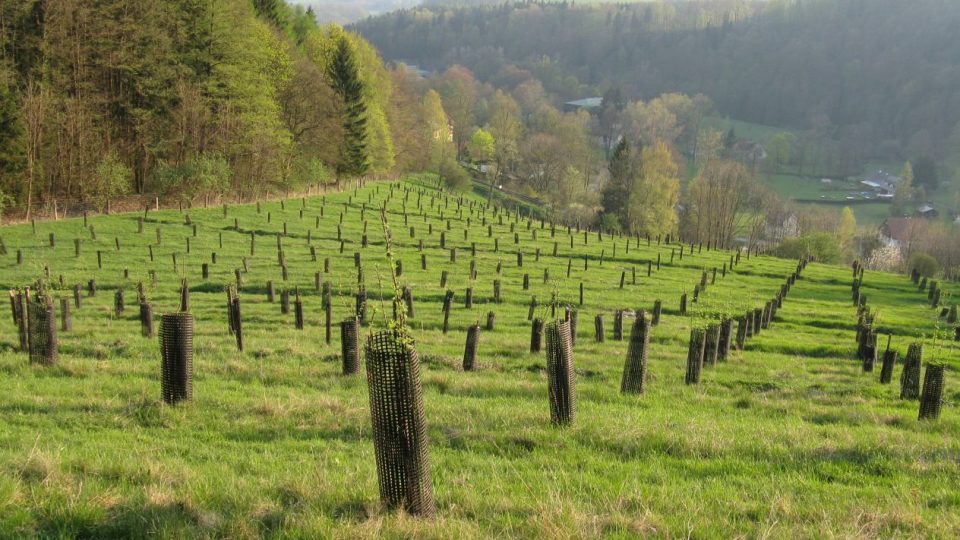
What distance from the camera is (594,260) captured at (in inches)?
1618

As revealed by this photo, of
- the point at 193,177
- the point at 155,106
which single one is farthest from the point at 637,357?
the point at 155,106

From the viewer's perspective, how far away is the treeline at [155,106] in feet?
127

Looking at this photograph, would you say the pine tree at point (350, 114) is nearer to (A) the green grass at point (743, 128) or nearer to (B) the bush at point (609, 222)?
(B) the bush at point (609, 222)

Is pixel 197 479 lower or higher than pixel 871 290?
higher

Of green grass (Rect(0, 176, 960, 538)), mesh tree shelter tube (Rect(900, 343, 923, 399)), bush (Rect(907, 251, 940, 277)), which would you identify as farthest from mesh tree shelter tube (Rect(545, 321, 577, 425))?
bush (Rect(907, 251, 940, 277))

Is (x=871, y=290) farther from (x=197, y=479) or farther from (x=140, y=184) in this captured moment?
(x=140, y=184)

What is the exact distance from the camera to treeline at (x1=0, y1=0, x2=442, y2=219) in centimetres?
3878

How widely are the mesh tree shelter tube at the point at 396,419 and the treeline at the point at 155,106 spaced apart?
3829 cm

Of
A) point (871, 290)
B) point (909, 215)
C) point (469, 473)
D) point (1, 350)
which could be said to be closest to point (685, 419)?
point (469, 473)

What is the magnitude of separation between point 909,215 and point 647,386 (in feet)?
420

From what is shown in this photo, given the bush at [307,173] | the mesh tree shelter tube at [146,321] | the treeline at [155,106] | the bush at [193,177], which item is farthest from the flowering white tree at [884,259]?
the mesh tree shelter tube at [146,321]

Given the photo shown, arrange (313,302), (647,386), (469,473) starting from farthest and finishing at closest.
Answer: (313,302) → (647,386) → (469,473)

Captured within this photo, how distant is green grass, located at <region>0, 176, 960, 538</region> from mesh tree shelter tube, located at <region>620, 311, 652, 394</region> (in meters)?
0.41

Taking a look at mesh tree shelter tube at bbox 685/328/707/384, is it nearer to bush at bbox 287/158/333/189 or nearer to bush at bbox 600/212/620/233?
bush at bbox 287/158/333/189
